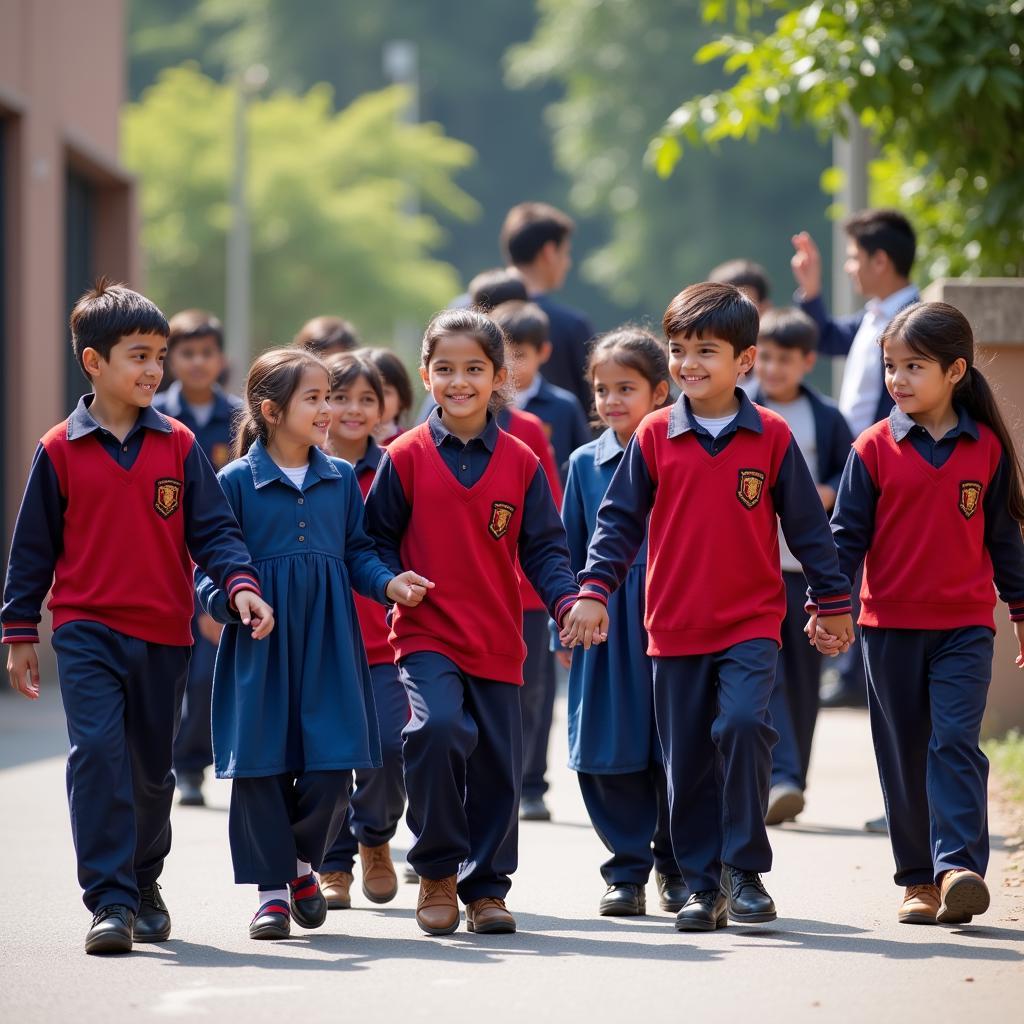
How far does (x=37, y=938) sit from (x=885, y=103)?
18.0ft

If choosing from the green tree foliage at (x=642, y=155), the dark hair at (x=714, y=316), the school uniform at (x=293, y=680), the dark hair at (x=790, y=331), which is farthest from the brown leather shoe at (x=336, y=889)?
the green tree foliage at (x=642, y=155)

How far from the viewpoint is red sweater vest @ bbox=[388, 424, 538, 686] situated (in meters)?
6.12

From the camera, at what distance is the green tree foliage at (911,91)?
31.1ft

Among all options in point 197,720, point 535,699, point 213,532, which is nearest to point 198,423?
point 197,720

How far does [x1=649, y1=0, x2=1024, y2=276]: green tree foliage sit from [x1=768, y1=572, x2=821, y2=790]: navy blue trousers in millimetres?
2475

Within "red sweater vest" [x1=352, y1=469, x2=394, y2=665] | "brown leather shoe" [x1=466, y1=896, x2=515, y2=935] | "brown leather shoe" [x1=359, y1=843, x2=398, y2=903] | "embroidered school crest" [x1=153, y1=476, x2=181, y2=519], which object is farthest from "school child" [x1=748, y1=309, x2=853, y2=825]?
"embroidered school crest" [x1=153, y1=476, x2=181, y2=519]

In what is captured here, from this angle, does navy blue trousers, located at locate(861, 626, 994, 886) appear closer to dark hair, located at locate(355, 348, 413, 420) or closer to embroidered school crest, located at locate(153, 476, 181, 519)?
embroidered school crest, located at locate(153, 476, 181, 519)

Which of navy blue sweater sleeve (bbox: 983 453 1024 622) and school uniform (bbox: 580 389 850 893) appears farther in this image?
navy blue sweater sleeve (bbox: 983 453 1024 622)

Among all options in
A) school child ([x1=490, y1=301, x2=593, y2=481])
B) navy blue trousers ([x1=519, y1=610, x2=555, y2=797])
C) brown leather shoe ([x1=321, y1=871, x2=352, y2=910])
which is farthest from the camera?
school child ([x1=490, y1=301, x2=593, y2=481])

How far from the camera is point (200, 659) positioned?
9.20 meters

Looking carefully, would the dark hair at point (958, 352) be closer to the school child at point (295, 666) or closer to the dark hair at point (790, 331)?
the school child at point (295, 666)

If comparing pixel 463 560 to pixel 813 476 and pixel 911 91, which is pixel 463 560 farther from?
pixel 911 91

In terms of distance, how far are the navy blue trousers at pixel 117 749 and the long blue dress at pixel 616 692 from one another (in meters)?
1.30

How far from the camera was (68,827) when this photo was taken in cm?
828
